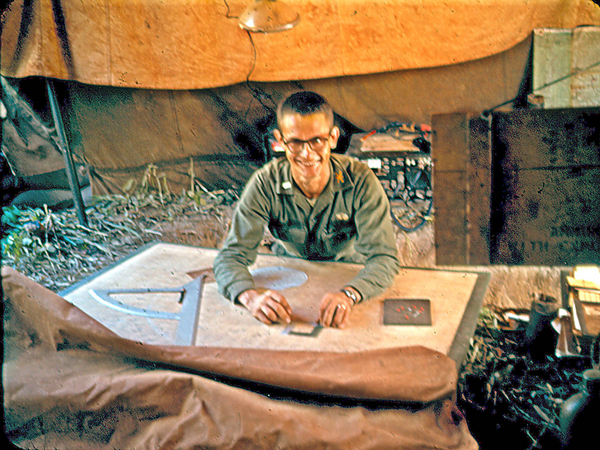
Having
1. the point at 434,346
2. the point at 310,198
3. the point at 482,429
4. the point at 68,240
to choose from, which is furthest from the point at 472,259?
the point at 68,240

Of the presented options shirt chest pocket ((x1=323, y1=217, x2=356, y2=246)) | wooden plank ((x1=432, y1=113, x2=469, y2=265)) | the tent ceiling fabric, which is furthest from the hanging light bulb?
wooden plank ((x1=432, y1=113, x2=469, y2=265))

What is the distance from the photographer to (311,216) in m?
2.23

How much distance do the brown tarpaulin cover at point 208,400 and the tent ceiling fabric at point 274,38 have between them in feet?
8.22

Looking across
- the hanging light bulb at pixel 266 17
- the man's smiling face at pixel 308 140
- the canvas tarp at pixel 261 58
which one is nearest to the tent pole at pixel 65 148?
the canvas tarp at pixel 261 58

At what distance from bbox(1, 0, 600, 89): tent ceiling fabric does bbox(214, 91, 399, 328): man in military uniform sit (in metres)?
1.37

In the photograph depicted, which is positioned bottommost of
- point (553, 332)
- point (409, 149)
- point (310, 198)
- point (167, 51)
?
point (553, 332)

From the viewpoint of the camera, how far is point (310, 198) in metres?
2.20

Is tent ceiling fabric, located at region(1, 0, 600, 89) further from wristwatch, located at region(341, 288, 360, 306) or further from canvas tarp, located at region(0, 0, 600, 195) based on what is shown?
wristwatch, located at region(341, 288, 360, 306)

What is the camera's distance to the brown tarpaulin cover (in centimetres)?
103

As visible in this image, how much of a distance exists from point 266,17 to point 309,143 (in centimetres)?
136

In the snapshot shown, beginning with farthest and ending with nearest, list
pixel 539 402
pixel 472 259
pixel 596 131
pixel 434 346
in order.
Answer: pixel 539 402
pixel 434 346
pixel 472 259
pixel 596 131

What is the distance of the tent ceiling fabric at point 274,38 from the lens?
→ 9.99ft

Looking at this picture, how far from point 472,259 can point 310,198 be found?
127 cm

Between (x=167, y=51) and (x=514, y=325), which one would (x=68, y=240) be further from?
(x=514, y=325)
